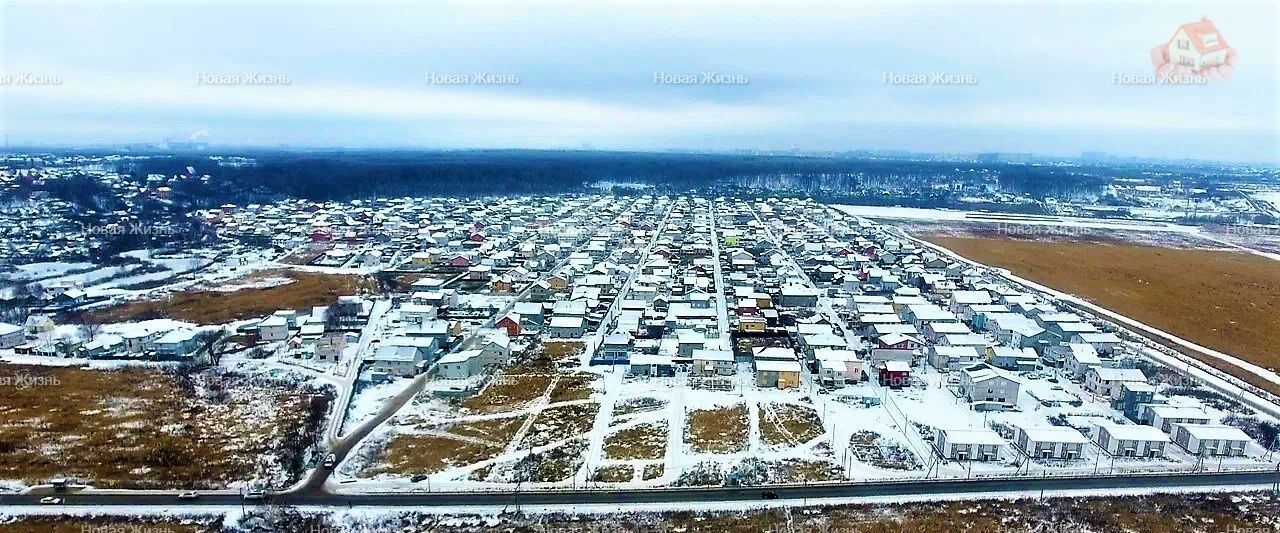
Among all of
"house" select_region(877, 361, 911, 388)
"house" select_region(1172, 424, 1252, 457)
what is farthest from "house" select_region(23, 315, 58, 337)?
"house" select_region(1172, 424, 1252, 457)

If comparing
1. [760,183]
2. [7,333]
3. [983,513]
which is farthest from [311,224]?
[760,183]

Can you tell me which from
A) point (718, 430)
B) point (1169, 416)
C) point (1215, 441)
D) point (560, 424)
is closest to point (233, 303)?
point (560, 424)

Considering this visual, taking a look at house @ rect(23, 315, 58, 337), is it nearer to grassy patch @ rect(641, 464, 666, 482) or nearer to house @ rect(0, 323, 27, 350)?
house @ rect(0, 323, 27, 350)

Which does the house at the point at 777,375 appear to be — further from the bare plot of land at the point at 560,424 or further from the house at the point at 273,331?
the house at the point at 273,331

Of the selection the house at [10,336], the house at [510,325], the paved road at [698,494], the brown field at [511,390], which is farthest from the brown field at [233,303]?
the paved road at [698,494]

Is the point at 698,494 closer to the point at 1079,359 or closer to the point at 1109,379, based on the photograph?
the point at 1109,379

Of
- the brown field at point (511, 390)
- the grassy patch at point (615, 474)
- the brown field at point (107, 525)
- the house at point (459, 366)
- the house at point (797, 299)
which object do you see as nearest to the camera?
the brown field at point (107, 525)
